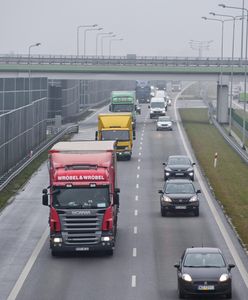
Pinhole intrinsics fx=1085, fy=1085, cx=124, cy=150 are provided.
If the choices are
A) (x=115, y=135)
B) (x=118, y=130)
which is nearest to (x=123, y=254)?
(x=115, y=135)

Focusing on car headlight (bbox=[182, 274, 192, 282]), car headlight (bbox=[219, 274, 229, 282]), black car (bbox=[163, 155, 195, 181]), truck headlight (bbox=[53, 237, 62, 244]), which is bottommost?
black car (bbox=[163, 155, 195, 181])

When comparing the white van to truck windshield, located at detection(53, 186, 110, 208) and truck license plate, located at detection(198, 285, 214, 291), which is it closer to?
truck windshield, located at detection(53, 186, 110, 208)

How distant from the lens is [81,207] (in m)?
37.7

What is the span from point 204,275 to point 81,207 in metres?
7.79

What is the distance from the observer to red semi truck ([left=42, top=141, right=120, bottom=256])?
37719 mm

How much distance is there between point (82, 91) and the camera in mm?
163250

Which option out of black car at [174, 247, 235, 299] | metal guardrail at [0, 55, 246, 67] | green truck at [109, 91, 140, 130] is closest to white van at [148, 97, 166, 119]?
metal guardrail at [0, 55, 246, 67]

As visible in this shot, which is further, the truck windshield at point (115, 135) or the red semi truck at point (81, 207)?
the truck windshield at point (115, 135)

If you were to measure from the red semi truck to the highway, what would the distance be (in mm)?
781

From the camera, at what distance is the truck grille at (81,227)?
1483 inches

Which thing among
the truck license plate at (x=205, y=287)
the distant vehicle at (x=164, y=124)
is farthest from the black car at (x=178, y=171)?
the distant vehicle at (x=164, y=124)

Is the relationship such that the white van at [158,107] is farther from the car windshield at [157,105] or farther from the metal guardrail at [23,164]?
the metal guardrail at [23,164]

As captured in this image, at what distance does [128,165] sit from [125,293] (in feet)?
139

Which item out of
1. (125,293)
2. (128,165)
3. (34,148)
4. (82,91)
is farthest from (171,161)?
(82,91)
